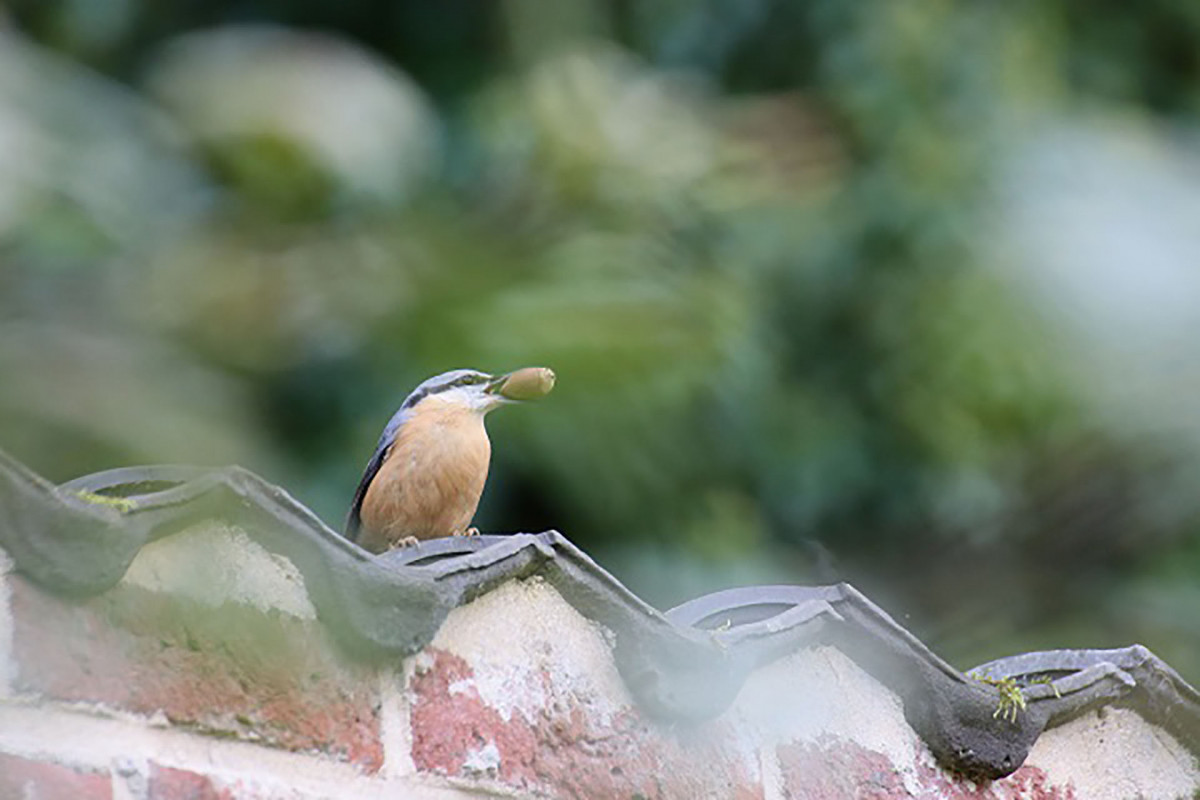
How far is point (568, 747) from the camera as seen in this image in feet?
4.03

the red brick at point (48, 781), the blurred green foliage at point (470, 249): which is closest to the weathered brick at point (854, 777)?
the blurred green foliage at point (470, 249)

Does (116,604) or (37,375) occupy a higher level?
(116,604)

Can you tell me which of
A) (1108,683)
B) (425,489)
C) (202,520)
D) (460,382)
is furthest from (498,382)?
(425,489)

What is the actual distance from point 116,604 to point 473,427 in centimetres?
181

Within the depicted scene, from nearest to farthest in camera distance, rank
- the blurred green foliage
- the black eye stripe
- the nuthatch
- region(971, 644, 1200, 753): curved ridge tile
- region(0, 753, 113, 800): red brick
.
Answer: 1. the blurred green foliage
2. the black eye stripe
3. region(0, 753, 113, 800): red brick
4. region(971, 644, 1200, 753): curved ridge tile
5. the nuthatch

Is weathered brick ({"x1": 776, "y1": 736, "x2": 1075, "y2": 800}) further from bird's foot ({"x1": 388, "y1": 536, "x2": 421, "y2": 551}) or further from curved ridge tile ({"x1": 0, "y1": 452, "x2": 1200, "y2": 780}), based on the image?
bird's foot ({"x1": 388, "y1": 536, "x2": 421, "y2": 551})

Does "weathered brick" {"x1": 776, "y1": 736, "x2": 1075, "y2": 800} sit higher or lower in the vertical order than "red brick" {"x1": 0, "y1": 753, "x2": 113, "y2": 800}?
higher

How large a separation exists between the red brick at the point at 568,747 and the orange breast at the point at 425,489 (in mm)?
1259

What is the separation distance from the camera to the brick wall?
896 millimetres

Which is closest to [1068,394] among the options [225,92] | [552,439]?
[552,439]

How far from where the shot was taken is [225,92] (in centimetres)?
42

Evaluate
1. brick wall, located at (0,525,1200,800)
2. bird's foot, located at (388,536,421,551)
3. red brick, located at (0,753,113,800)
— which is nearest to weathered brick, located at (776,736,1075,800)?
brick wall, located at (0,525,1200,800)

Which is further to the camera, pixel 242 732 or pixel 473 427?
pixel 473 427

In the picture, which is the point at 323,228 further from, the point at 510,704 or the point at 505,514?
the point at 505,514
